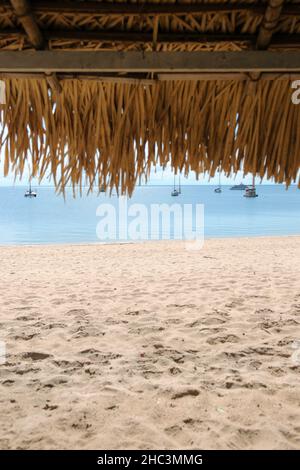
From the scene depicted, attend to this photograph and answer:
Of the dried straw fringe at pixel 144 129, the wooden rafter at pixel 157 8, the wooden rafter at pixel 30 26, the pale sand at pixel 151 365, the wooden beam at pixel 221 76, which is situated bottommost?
the pale sand at pixel 151 365

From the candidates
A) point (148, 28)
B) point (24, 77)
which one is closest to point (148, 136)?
point (148, 28)

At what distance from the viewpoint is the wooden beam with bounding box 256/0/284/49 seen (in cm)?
125

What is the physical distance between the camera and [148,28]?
147 centimetres

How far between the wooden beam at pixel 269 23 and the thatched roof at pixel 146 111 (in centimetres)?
1

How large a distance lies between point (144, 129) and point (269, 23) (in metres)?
0.63

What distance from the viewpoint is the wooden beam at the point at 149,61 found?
4.55ft

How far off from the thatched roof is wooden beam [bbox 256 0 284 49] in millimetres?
10

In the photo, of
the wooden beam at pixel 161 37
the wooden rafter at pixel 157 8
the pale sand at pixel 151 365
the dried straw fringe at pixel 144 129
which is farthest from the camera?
the pale sand at pixel 151 365

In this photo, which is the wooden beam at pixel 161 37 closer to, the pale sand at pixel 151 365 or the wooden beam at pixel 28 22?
the wooden beam at pixel 28 22

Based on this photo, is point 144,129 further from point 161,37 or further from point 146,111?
point 161,37

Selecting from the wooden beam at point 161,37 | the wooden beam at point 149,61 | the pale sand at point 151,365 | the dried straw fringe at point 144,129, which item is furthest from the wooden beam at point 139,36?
the pale sand at point 151,365

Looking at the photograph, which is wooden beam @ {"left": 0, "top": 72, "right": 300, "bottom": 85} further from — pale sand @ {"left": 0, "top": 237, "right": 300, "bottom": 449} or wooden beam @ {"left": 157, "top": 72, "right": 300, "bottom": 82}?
pale sand @ {"left": 0, "top": 237, "right": 300, "bottom": 449}

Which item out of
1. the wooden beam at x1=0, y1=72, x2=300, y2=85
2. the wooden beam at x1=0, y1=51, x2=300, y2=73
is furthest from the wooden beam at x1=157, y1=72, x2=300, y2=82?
Answer: the wooden beam at x1=0, y1=51, x2=300, y2=73
